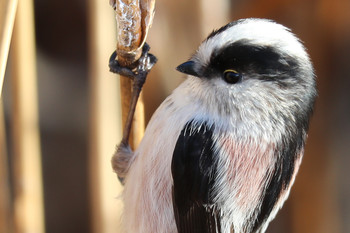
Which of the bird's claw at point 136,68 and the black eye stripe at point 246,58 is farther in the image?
the bird's claw at point 136,68

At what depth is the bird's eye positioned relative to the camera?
4.36ft

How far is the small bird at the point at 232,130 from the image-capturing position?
52.4 inches

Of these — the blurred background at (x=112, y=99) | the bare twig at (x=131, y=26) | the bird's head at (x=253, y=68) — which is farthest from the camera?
the blurred background at (x=112, y=99)

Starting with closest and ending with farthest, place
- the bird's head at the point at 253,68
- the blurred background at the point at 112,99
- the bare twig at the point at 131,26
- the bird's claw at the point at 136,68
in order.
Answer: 1. the bare twig at the point at 131,26
2. the bird's head at the point at 253,68
3. the bird's claw at the point at 136,68
4. the blurred background at the point at 112,99

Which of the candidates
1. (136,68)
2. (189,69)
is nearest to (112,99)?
(136,68)

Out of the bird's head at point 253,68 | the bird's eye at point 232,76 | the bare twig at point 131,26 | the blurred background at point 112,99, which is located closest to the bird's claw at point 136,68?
the bare twig at point 131,26

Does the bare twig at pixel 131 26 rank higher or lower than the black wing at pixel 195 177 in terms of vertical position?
higher

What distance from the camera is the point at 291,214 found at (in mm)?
2352

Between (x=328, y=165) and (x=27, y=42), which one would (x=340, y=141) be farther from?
(x=27, y=42)

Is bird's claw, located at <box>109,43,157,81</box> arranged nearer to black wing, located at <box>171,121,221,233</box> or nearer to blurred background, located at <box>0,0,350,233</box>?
black wing, located at <box>171,121,221,233</box>

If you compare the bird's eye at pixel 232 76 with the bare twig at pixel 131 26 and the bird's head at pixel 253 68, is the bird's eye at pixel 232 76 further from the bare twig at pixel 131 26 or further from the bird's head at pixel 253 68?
the bare twig at pixel 131 26

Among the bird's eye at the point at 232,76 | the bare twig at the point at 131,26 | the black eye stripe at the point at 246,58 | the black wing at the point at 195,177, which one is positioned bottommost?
the black wing at the point at 195,177

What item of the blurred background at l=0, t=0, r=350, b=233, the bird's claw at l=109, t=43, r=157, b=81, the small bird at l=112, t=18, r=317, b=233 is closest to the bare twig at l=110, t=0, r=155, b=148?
the bird's claw at l=109, t=43, r=157, b=81

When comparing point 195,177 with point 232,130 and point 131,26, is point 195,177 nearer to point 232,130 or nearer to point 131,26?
point 232,130
